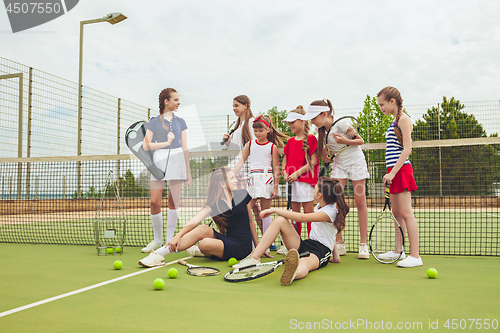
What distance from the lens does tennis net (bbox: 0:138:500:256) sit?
5648 millimetres

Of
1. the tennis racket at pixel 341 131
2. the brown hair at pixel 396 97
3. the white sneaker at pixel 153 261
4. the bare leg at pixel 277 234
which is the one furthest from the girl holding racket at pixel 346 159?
the white sneaker at pixel 153 261

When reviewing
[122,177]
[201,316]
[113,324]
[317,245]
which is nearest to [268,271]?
[317,245]

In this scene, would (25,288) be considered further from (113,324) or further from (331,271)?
(331,271)

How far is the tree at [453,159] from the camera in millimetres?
7609

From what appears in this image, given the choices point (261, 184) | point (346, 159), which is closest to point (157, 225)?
point (261, 184)

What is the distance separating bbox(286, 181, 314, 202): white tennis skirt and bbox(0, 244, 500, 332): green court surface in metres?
0.74

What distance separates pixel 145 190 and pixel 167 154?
4721mm

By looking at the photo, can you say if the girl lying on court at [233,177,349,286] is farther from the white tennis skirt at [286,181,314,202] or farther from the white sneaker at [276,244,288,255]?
the white sneaker at [276,244,288,255]

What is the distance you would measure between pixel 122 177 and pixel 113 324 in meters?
6.78

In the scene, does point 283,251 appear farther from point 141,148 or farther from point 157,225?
point 141,148

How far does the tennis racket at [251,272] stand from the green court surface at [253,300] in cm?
6

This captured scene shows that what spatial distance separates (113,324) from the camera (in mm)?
1921

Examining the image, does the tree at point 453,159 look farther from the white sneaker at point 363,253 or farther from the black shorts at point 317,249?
the black shorts at point 317,249

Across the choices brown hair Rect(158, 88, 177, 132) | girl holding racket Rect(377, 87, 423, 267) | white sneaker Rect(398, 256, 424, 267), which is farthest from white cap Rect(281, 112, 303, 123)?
white sneaker Rect(398, 256, 424, 267)
